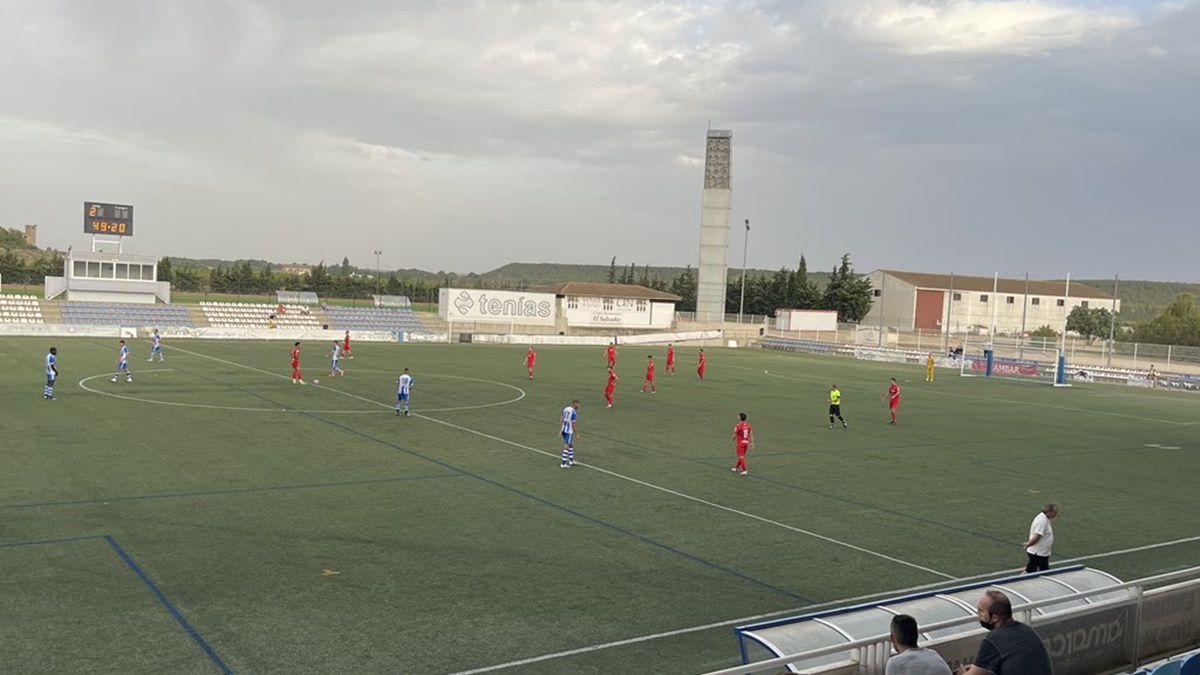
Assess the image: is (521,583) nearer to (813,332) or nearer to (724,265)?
(813,332)

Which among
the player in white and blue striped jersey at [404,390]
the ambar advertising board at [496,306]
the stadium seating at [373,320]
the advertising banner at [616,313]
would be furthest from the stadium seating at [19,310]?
the player in white and blue striped jersey at [404,390]

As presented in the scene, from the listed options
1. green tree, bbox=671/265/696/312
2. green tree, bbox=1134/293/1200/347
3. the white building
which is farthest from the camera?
green tree, bbox=671/265/696/312

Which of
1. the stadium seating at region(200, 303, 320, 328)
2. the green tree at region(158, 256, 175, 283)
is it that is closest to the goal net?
the stadium seating at region(200, 303, 320, 328)

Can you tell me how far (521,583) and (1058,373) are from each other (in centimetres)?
5206

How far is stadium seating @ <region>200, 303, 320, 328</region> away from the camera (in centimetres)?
7431

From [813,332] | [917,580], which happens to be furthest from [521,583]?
[813,332]

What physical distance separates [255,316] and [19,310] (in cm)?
1752

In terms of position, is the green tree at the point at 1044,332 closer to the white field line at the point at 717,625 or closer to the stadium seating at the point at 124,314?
the stadium seating at the point at 124,314

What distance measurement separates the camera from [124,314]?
225 feet

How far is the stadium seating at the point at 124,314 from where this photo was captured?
66.3 metres

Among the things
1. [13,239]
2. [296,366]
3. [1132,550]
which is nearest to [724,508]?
[1132,550]

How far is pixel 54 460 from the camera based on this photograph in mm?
18781

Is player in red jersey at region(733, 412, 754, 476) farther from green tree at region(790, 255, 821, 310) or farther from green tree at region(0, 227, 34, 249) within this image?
green tree at region(0, 227, 34, 249)

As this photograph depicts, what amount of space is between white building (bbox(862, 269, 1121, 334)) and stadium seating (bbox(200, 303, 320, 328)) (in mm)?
68604
